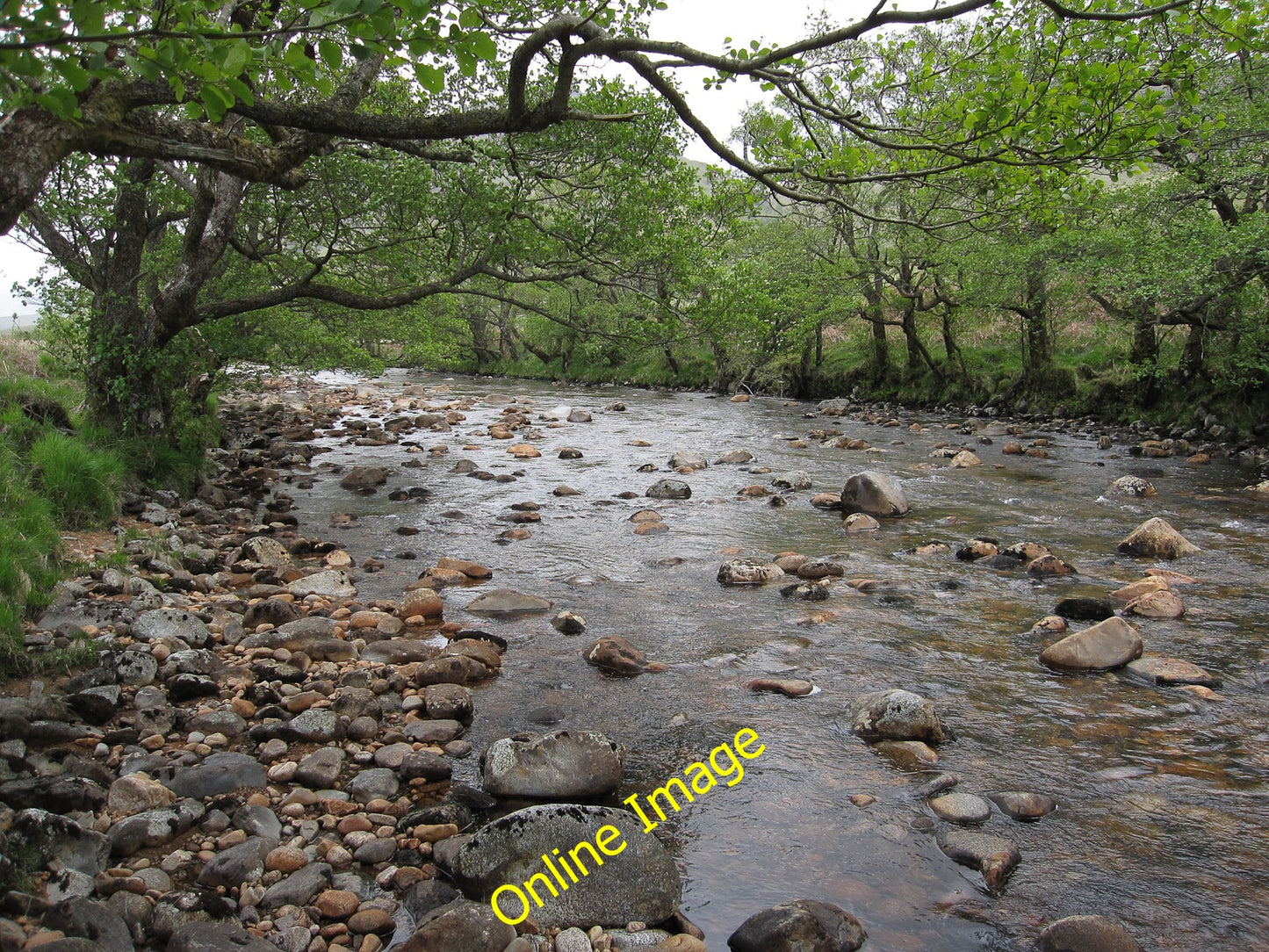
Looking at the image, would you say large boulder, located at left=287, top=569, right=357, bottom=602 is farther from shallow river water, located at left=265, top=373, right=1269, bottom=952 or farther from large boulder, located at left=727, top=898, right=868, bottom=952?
large boulder, located at left=727, top=898, right=868, bottom=952

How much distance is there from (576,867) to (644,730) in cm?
183

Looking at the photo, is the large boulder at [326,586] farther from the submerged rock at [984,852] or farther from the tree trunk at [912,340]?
the tree trunk at [912,340]

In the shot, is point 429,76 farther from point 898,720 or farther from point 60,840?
point 898,720

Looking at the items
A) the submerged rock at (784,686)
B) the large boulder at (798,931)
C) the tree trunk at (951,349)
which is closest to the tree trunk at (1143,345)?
the tree trunk at (951,349)

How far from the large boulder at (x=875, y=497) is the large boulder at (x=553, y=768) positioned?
29.3 ft

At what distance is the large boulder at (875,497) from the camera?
13.1 meters

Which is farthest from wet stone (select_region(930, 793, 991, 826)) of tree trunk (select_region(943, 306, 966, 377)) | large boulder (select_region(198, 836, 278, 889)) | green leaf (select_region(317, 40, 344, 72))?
tree trunk (select_region(943, 306, 966, 377))

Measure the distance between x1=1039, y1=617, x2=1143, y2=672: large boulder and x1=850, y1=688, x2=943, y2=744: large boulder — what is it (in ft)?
5.96

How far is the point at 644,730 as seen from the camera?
6.01m

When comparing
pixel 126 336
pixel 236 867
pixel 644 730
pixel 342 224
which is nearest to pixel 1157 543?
pixel 644 730

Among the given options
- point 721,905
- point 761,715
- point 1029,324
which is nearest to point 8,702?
point 721,905

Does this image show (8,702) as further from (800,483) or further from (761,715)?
(800,483)

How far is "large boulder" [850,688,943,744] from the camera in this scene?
583cm

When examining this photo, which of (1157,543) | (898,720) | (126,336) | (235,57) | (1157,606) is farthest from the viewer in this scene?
(126,336)
